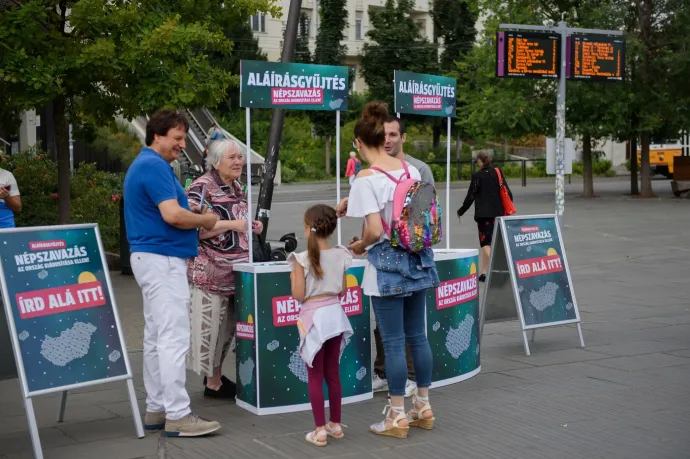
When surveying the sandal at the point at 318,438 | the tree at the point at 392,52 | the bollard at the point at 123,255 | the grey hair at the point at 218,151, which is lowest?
the sandal at the point at 318,438

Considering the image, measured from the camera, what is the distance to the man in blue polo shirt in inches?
A: 242

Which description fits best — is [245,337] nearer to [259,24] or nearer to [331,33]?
[331,33]

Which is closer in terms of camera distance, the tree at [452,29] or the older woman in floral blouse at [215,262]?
the older woman in floral blouse at [215,262]

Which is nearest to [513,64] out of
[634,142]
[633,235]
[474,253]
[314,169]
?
[633,235]

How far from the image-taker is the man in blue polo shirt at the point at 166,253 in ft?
20.2

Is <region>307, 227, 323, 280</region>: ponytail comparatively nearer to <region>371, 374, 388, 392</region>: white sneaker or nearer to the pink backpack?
the pink backpack

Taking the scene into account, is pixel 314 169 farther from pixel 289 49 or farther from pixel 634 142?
pixel 289 49

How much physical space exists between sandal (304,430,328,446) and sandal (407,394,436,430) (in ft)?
2.12

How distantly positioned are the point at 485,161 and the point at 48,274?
8.85 m

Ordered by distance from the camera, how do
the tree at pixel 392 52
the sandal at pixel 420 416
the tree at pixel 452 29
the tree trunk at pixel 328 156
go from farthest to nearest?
1. the tree at pixel 452 29
2. the tree at pixel 392 52
3. the tree trunk at pixel 328 156
4. the sandal at pixel 420 416

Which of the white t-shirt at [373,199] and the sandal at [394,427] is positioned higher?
the white t-shirt at [373,199]

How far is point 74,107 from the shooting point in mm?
14062

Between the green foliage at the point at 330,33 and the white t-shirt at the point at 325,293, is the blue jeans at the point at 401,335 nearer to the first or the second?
the white t-shirt at the point at 325,293

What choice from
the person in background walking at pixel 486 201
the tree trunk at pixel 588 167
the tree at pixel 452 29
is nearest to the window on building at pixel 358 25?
the tree at pixel 452 29
